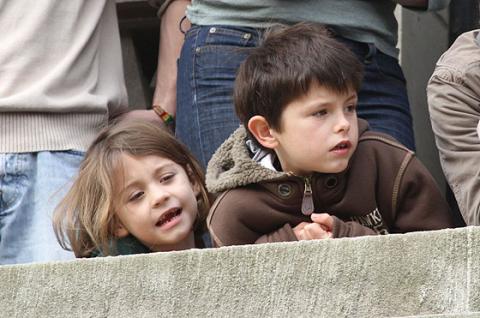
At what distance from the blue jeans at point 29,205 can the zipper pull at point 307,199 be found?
723 mm

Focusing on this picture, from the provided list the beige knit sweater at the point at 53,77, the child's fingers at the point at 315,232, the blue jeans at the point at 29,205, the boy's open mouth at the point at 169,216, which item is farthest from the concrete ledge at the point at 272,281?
the beige knit sweater at the point at 53,77

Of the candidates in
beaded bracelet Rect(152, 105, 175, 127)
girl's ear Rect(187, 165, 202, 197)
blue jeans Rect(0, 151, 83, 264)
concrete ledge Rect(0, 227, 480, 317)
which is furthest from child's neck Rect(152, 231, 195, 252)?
concrete ledge Rect(0, 227, 480, 317)

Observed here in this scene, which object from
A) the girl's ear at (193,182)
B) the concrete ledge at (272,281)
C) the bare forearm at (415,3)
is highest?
the concrete ledge at (272,281)

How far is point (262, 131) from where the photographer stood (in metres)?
3.59

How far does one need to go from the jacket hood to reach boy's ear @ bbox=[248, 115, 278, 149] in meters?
0.06

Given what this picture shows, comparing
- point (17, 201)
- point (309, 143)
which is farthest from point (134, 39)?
point (309, 143)

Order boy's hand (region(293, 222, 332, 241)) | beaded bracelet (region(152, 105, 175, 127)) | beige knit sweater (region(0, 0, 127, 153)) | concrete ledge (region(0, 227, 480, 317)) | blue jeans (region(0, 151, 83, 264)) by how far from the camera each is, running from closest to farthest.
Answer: concrete ledge (region(0, 227, 480, 317)) < boy's hand (region(293, 222, 332, 241)) < blue jeans (region(0, 151, 83, 264)) < beige knit sweater (region(0, 0, 127, 153)) < beaded bracelet (region(152, 105, 175, 127))

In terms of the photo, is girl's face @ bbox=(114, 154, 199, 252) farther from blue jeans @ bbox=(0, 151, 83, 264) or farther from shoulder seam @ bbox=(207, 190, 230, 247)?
blue jeans @ bbox=(0, 151, 83, 264)

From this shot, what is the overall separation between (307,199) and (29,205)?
0.85 metres

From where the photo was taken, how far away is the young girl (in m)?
3.69

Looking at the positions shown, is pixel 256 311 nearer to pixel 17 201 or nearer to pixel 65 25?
pixel 17 201

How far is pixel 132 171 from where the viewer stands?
3.73 m

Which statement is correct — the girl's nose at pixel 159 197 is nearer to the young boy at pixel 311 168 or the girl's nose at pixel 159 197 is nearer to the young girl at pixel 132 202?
the young girl at pixel 132 202

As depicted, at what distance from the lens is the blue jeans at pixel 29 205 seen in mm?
3844
